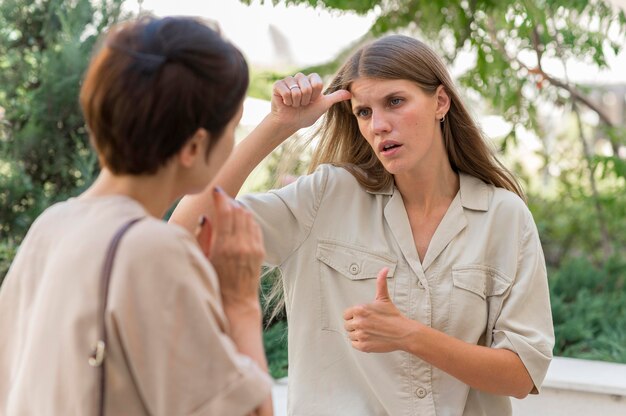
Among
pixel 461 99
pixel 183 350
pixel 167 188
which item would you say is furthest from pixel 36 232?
pixel 461 99

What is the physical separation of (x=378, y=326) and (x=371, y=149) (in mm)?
779

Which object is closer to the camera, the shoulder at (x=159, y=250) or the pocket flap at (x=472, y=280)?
the shoulder at (x=159, y=250)

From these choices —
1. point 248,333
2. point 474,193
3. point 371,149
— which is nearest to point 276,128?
point 371,149

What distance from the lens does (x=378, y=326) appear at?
2.42 metres

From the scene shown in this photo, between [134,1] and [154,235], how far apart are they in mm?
4484

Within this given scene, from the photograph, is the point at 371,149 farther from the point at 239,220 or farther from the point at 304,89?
the point at 239,220

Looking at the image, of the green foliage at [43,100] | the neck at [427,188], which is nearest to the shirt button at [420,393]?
the neck at [427,188]

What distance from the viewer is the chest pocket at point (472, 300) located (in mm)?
2701

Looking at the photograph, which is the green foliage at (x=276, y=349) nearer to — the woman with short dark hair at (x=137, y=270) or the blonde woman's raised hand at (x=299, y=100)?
the blonde woman's raised hand at (x=299, y=100)

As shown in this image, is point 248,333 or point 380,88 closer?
point 248,333

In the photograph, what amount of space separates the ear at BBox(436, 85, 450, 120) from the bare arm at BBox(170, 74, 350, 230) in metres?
0.37

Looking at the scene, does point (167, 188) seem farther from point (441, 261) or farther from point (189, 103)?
point (441, 261)

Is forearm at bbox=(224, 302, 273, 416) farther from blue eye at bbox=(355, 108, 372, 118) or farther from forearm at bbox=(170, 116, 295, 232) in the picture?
blue eye at bbox=(355, 108, 372, 118)

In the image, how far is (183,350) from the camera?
145 cm
